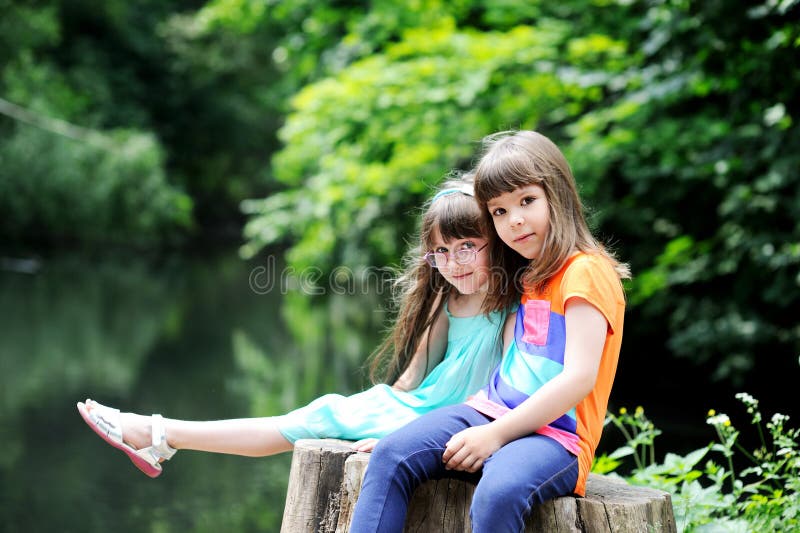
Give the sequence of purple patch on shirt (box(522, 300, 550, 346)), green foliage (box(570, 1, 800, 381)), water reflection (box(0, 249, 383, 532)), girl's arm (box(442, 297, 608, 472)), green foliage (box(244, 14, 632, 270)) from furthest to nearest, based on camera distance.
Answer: green foliage (box(244, 14, 632, 270)), green foliage (box(570, 1, 800, 381)), water reflection (box(0, 249, 383, 532)), purple patch on shirt (box(522, 300, 550, 346)), girl's arm (box(442, 297, 608, 472))

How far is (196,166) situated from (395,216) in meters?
21.5

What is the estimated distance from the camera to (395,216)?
8992mm

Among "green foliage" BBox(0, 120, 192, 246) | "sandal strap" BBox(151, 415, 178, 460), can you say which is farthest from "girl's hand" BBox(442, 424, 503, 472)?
"green foliage" BBox(0, 120, 192, 246)

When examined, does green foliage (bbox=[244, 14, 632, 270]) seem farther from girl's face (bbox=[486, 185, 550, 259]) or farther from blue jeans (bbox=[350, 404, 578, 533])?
blue jeans (bbox=[350, 404, 578, 533])

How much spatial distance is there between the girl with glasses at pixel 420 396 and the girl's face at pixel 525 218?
6.8 inches

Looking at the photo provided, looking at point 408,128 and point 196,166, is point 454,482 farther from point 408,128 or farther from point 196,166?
point 196,166

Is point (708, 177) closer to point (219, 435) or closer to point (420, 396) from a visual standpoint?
point (420, 396)

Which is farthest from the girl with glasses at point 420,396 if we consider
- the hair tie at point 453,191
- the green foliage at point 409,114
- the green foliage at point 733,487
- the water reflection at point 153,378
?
the green foliage at point 409,114

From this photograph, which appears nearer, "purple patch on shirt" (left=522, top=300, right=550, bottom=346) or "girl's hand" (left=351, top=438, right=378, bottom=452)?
"purple patch on shirt" (left=522, top=300, right=550, bottom=346)

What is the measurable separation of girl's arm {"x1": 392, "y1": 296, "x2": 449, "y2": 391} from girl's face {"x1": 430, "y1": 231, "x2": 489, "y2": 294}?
0.14 meters

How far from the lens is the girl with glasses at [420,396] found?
2.51 meters

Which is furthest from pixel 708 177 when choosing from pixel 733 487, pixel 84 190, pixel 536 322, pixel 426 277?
pixel 84 190

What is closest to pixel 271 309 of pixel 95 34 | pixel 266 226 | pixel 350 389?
pixel 266 226

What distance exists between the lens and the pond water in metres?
5.26
